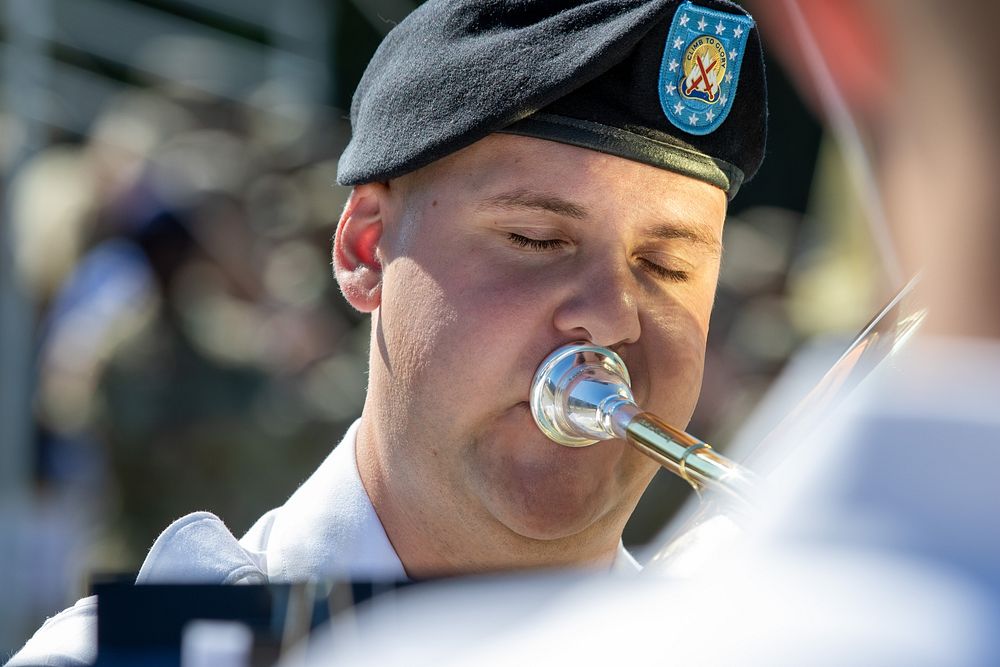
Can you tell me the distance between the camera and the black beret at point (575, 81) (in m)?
1.62

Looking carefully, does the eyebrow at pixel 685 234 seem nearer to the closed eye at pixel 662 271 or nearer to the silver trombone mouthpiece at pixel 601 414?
the closed eye at pixel 662 271

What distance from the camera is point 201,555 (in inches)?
61.4

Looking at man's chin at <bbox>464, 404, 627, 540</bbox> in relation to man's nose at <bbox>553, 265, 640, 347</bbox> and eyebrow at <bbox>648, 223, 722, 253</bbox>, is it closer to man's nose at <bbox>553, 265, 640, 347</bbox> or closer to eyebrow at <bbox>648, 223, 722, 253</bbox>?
man's nose at <bbox>553, 265, 640, 347</bbox>

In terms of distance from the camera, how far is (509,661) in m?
0.75

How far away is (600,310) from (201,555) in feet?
1.72

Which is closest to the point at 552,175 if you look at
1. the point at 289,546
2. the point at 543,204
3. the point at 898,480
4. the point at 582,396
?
the point at 543,204

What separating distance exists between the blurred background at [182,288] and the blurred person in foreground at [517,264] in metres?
2.67

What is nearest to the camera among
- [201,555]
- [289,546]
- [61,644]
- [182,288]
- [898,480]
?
[898,480]

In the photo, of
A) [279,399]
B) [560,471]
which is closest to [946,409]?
[560,471]

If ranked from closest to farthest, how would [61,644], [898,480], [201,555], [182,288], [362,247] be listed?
1. [898,480]
2. [61,644]
3. [201,555]
4. [362,247]
5. [182,288]

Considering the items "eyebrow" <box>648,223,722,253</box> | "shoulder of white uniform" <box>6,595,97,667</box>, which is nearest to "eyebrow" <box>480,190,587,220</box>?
"eyebrow" <box>648,223,722,253</box>

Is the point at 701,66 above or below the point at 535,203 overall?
above

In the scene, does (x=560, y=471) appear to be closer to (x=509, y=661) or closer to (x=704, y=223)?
(x=704, y=223)

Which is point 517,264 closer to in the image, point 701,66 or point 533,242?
point 533,242
